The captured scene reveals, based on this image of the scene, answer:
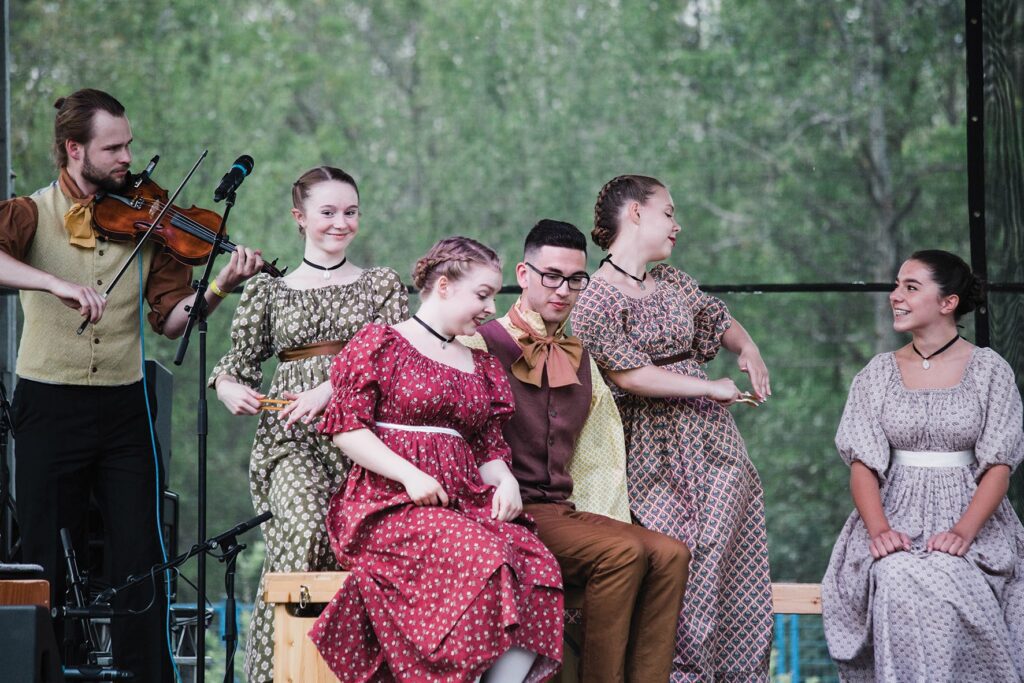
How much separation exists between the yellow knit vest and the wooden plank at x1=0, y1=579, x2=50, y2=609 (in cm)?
95

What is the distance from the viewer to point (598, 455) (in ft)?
14.1

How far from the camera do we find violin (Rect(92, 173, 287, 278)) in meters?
4.09

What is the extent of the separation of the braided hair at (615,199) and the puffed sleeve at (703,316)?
268 mm

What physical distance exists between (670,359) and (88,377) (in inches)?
70.9

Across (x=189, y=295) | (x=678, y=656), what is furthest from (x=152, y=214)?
(x=678, y=656)

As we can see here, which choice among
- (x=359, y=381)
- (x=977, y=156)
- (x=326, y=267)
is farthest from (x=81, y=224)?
(x=977, y=156)

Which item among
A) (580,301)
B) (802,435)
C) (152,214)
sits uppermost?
(152,214)

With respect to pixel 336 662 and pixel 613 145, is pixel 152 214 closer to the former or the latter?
pixel 336 662

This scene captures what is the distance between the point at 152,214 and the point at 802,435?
602cm

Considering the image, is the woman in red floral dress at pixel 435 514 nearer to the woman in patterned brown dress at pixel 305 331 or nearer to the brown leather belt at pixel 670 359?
the woman in patterned brown dress at pixel 305 331

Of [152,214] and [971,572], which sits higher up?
[152,214]

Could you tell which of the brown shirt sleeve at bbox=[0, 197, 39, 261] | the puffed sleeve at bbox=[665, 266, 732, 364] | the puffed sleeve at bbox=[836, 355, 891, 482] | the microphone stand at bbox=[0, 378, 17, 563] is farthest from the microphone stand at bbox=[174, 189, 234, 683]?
the puffed sleeve at bbox=[836, 355, 891, 482]

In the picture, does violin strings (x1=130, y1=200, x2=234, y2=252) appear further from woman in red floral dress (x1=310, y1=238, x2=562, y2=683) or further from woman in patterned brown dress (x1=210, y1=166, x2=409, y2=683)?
woman in red floral dress (x1=310, y1=238, x2=562, y2=683)

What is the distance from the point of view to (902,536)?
429 cm
